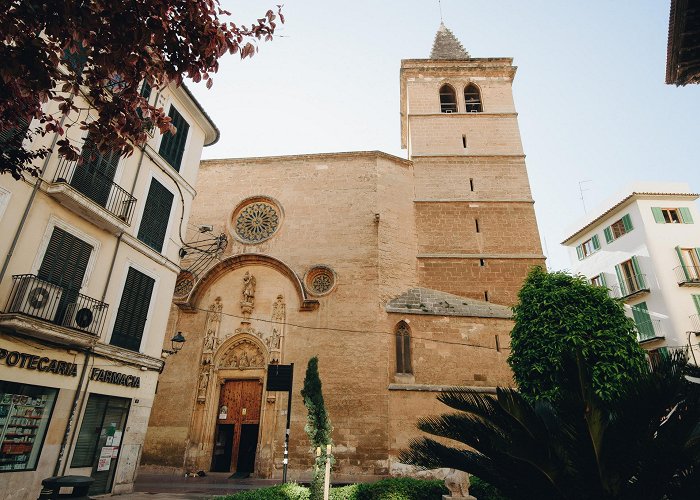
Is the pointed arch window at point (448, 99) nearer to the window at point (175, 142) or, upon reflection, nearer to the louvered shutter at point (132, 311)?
the window at point (175, 142)

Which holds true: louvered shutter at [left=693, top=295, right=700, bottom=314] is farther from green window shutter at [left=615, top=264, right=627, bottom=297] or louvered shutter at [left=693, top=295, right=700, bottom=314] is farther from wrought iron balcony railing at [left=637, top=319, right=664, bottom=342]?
green window shutter at [left=615, top=264, right=627, bottom=297]

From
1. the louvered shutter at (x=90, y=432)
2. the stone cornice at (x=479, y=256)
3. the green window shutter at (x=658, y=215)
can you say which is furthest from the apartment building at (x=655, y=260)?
the louvered shutter at (x=90, y=432)

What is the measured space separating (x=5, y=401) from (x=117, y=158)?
5.42m

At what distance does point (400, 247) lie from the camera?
16.9m

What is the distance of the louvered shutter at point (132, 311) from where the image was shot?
31.5 feet

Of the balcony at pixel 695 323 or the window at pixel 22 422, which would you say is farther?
the balcony at pixel 695 323

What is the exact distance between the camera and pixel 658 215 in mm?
18609

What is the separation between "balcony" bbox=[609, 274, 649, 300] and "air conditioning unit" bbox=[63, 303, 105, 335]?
714 inches

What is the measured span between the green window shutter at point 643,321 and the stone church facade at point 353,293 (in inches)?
206

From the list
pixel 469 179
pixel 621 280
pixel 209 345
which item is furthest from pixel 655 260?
pixel 209 345

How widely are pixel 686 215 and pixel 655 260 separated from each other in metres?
3.06

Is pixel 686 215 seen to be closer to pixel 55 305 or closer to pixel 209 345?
pixel 209 345

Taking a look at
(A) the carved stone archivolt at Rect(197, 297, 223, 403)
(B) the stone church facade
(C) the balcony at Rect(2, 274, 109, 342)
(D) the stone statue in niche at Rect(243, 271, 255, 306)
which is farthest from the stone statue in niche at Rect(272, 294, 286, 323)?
(C) the balcony at Rect(2, 274, 109, 342)

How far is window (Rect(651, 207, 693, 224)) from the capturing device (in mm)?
18484
